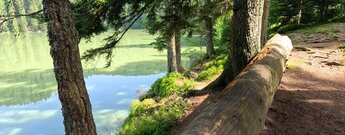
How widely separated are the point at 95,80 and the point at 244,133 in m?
27.6

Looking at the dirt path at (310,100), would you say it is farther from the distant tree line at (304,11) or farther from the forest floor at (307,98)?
the distant tree line at (304,11)

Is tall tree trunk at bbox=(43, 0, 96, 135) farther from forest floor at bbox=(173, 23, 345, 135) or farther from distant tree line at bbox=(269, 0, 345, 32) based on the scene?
distant tree line at bbox=(269, 0, 345, 32)

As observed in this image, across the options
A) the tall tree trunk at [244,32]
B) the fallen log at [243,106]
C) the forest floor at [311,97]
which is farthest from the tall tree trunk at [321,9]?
the fallen log at [243,106]

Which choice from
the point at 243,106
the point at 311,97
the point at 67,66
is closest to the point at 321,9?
the point at 311,97

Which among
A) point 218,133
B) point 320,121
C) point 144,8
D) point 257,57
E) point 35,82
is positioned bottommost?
point 35,82

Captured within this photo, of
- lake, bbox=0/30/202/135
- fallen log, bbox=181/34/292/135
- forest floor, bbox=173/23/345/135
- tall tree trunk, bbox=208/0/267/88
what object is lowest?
lake, bbox=0/30/202/135

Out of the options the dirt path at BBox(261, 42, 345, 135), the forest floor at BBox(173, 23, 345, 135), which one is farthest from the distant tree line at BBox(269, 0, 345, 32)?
the dirt path at BBox(261, 42, 345, 135)

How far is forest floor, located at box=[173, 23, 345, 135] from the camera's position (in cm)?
496

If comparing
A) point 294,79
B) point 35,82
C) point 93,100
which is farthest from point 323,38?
point 35,82

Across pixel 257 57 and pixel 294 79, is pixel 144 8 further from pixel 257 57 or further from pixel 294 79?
pixel 294 79

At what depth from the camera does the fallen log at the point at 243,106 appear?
3.64 metres

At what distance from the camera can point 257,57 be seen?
6488 mm

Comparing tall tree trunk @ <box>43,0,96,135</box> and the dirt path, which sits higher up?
tall tree trunk @ <box>43,0,96,135</box>

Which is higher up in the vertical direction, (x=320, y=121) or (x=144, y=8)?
(x=144, y=8)
